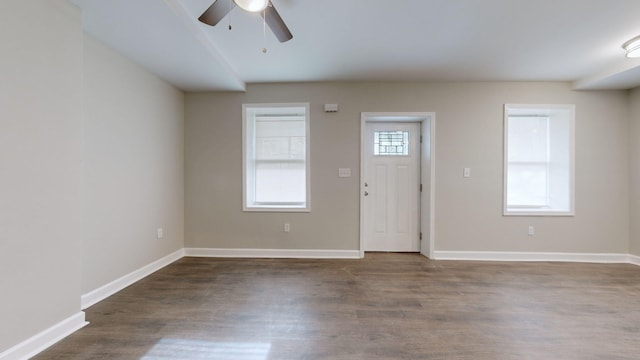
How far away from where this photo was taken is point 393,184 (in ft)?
13.3

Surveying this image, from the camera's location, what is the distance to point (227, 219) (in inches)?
151

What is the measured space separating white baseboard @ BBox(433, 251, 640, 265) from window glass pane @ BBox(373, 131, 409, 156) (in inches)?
59.8

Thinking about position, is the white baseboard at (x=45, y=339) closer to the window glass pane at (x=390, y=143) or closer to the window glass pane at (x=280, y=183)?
the window glass pane at (x=280, y=183)

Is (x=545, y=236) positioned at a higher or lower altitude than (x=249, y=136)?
lower

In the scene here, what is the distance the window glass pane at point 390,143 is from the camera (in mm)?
4062

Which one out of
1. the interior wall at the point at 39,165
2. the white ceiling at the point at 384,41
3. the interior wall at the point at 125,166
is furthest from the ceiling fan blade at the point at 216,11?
the interior wall at the point at 125,166

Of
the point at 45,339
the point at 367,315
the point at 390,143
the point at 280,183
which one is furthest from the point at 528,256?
the point at 45,339

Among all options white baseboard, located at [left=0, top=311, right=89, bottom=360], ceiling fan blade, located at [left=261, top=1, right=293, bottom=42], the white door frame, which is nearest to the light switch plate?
the white door frame

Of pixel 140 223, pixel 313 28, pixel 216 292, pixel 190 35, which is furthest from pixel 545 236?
pixel 140 223

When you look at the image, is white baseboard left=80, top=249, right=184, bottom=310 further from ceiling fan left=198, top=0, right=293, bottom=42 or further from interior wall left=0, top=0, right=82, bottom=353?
ceiling fan left=198, top=0, right=293, bottom=42

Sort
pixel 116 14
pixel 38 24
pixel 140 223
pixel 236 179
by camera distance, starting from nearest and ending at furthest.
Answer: pixel 38 24, pixel 116 14, pixel 140 223, pixel 236 179

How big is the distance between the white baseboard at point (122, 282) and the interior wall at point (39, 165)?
41 cm

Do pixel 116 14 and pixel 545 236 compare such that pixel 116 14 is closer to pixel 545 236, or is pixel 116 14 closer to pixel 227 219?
pixel 227 219

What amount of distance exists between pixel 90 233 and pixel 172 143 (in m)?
1.56
